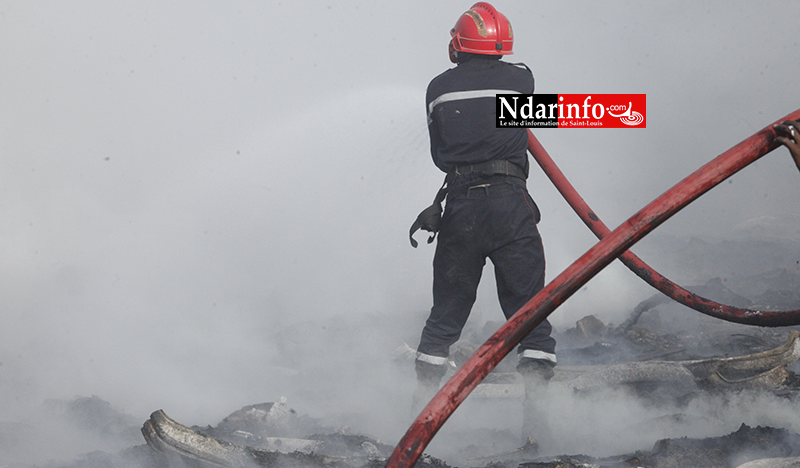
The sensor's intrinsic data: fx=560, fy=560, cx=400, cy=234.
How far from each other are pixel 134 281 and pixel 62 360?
64.8 inches

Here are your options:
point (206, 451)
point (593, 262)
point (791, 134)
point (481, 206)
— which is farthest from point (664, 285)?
point (206, 451)

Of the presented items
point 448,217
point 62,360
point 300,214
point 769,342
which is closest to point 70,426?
point 62,360

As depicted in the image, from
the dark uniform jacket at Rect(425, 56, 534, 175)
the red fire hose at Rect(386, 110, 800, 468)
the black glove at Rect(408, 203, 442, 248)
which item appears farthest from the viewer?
the black glove at Rect(408, 203, 442, 248)

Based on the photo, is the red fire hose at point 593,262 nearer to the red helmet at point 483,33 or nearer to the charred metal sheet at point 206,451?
the charred metal sheet at point 206,451

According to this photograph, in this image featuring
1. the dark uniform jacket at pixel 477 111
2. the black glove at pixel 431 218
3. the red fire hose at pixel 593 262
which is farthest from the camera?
the black glove at pixel 431 218

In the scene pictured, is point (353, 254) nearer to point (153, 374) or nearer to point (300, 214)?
point (300, 214)

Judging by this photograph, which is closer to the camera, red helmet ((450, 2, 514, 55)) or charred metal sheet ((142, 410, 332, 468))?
charred metal sheet ((142, 410, 332, 468))

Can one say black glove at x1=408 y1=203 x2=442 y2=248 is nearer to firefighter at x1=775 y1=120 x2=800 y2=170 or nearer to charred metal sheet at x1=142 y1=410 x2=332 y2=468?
charred metal sheet at x1=142 y1=410 x2=332 y2=468

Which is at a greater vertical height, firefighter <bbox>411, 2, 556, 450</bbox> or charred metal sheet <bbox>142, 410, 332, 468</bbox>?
firefighter <bbox>411, 2, 556, 450</bbox>

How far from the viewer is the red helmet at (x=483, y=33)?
9.21ft

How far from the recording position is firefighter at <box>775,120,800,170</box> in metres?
1.73

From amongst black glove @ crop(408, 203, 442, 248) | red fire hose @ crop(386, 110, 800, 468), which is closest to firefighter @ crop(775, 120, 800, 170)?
red fire hose @ crop(386, 110, 800, 468)

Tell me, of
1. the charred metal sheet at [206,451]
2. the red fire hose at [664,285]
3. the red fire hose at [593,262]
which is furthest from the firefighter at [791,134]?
the charred metal sheet at [206,451]

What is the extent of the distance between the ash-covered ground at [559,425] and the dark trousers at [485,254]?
20.6 inches
